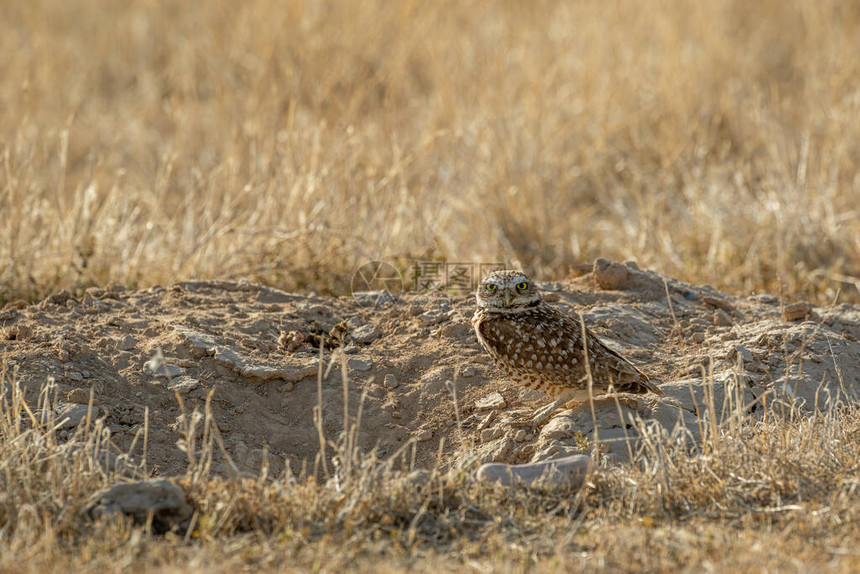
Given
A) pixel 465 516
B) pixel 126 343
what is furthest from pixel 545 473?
pixel 126 343

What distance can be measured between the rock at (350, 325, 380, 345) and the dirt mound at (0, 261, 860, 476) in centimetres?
1

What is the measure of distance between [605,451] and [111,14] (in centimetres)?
A: 1485

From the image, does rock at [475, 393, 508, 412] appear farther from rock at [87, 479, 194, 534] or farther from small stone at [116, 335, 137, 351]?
small stone at [116, 335, 137, 351]

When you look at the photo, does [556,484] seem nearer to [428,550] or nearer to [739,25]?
[428,550]

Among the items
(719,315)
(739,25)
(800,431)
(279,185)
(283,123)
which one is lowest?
(800,431)

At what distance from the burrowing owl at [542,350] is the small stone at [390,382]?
60 cm

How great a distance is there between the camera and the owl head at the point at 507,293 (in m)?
5.18

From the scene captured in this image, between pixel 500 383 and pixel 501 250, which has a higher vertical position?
pixel 501 250

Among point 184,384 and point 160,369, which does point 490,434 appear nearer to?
point 184,384

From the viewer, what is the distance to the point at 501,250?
814cm

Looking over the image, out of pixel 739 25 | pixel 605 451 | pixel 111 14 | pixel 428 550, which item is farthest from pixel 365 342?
pixel 111 14

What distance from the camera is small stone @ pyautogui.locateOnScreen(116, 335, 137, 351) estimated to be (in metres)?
5.50

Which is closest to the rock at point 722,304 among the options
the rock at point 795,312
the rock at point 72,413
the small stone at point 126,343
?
the rock at point 795,312

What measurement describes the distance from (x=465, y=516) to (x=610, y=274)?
9.34ft
